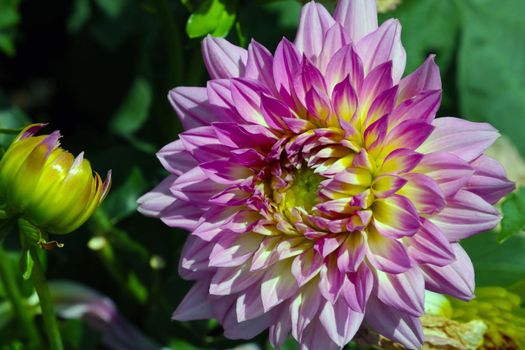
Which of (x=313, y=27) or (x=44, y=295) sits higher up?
(x=313, y=27)

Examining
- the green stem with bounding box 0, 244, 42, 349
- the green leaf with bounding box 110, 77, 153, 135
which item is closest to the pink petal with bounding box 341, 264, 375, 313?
the green stem with bounding box 0, 244, 42, 349

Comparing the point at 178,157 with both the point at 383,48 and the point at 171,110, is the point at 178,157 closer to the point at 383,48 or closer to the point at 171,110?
the point at 383,48

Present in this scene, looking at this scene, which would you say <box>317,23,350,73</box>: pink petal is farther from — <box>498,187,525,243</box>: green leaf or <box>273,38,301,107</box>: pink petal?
<box>498,187,525,243</box>: green leaf

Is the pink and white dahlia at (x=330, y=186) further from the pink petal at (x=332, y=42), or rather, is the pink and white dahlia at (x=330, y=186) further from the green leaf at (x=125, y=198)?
the green leaf at (x=125, y=198)

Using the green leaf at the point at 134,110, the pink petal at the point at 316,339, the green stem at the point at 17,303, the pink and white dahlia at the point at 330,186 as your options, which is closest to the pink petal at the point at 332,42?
the pink and white dahlia at the point at 330,186

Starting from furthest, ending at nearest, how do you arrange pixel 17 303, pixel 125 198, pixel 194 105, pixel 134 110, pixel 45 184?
pixel 134 110 < pixel 125 198 < pixel 17 303 < pixel 194 105 < pixel 45 184

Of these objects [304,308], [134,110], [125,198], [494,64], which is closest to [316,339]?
[304,308]
